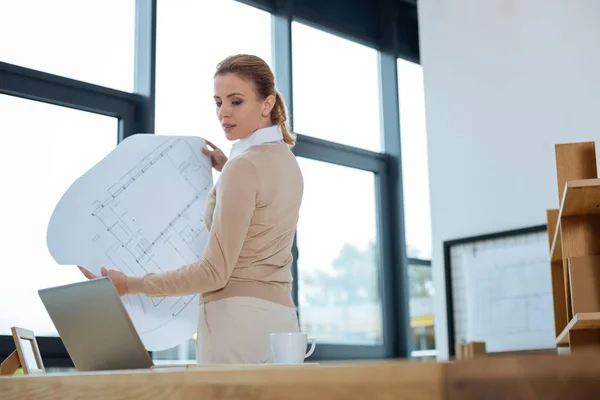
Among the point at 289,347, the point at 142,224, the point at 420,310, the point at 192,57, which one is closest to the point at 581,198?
the point at 142,224

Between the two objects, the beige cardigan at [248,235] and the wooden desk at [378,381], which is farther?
the beige cardigan at [248,235]

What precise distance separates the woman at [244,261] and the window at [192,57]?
1.55 m

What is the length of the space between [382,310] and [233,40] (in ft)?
5.44

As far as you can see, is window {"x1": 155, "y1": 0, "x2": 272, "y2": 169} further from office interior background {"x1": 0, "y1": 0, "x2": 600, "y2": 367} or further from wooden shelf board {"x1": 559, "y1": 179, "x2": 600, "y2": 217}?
wooden shelf board {"x1": 559, "y1": 179, "x2": 600, "y2": 217}

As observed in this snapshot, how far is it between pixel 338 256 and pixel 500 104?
1.12 meters

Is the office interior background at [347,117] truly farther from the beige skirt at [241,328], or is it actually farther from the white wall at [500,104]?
the beige skirt at [241,328]

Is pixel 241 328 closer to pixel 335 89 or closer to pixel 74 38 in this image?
pixel 74 38

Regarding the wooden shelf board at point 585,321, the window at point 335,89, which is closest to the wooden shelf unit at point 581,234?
the wooden shelf board at point 585,321

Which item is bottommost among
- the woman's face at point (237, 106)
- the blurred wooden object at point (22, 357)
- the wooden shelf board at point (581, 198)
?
the blurred wooden object at point (22, 357)

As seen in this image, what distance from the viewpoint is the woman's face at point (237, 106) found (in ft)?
5.91

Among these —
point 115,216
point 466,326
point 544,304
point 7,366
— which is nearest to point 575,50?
point 544,304

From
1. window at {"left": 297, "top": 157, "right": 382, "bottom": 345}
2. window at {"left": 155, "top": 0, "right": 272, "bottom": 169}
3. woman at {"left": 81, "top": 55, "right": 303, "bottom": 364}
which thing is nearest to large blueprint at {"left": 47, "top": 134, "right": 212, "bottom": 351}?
woman at {"left": 81, "top": 55, "right": 303, "bottom": 364}

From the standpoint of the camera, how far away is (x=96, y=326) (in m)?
1.00

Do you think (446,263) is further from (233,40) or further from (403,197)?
(233,40)
